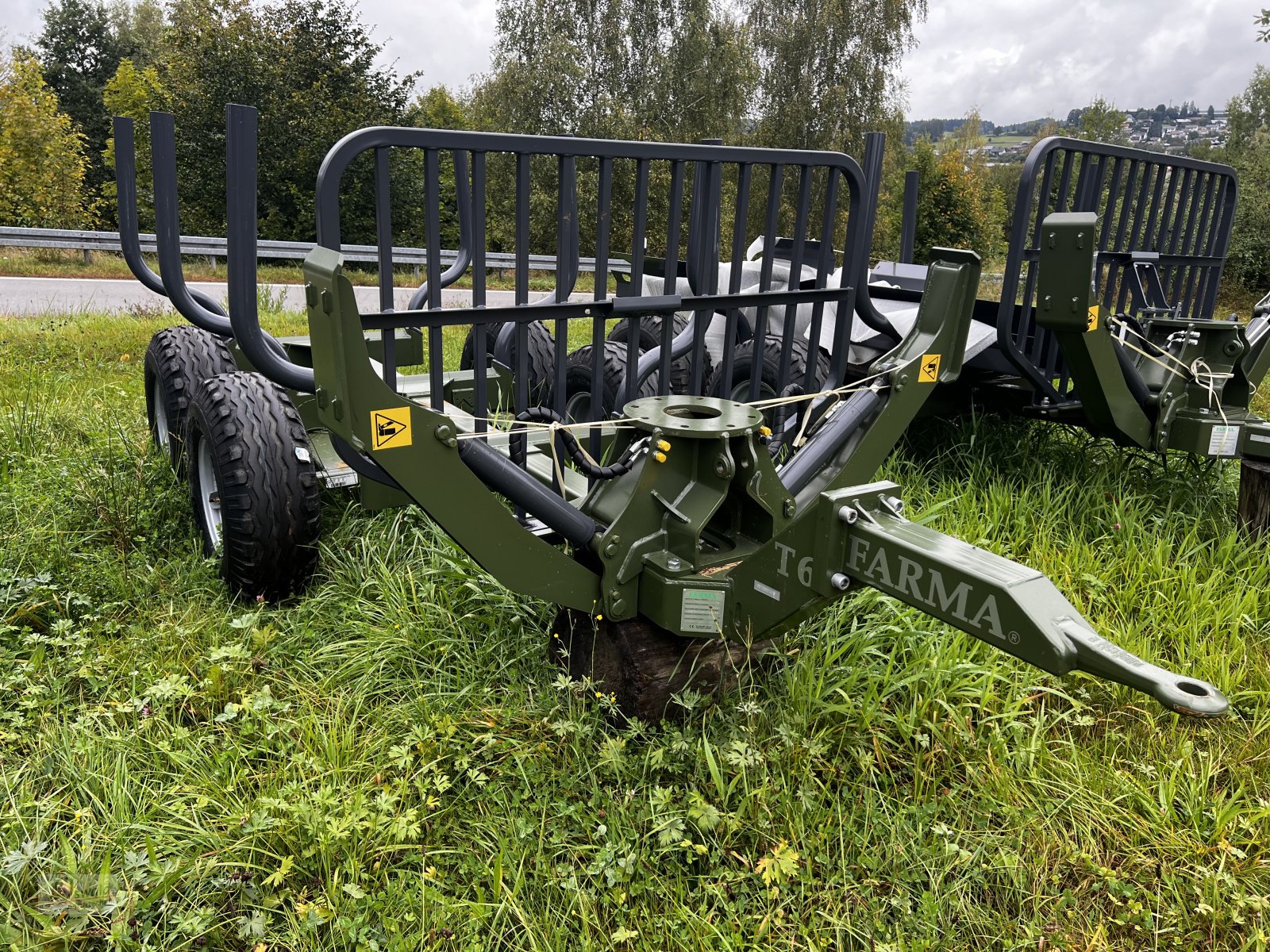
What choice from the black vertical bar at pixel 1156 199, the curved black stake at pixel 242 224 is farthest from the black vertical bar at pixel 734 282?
the black vertical bar at pixel 1156 199

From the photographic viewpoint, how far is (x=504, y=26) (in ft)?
83.4

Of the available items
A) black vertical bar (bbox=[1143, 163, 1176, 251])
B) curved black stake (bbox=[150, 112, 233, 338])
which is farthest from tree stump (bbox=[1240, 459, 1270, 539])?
curved black stake (bbox=[150, 112, 233, 338])

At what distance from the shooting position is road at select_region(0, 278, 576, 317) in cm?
1166

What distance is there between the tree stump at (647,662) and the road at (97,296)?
8751 millimetres

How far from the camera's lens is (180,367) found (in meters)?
4.44

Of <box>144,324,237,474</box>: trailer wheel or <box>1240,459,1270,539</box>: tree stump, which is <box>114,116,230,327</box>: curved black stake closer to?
<box>144,324,237,474</box>: trailer wheel

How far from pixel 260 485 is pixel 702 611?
1.75 meters

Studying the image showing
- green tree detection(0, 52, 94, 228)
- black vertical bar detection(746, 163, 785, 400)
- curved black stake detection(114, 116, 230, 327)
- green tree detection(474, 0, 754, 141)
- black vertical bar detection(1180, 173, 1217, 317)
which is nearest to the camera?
black vertical bar detection(746, 163, 785, 400)

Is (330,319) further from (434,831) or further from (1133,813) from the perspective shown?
(1133,813)

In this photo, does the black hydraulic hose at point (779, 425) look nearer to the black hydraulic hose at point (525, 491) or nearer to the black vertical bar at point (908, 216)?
the black hydraulic hose at point (525, 491)

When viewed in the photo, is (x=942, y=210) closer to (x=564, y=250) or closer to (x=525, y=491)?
(x=564, y=250)

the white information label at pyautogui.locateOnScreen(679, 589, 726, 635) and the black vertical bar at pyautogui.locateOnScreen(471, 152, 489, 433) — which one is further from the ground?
the black vertical bar at pyautogui.locateOnScreen(471, 152, 489, 433)

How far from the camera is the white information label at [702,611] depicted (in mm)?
2660

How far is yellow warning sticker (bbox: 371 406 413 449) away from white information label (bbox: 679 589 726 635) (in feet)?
2.88
